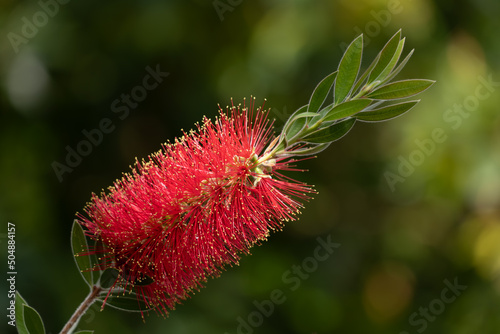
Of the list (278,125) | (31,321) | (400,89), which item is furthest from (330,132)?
(278,125)

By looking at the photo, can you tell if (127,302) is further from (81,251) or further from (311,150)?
(311,150)

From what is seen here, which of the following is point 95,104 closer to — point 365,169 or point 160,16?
point 160,16

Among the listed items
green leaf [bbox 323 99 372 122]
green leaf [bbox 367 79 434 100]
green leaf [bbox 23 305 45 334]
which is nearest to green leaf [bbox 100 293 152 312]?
green leaf [bbox 23 305 45 334]

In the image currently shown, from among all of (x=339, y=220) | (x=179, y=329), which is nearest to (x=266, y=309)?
(x=179, y=329)

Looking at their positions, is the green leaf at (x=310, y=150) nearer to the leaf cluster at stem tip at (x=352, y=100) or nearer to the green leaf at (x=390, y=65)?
the leaf cluster at stem tip at (x=352, y=100)

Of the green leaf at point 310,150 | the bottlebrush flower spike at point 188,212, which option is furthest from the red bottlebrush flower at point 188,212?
the green leaf at point 310,150

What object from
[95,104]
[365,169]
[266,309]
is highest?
[95,104]
